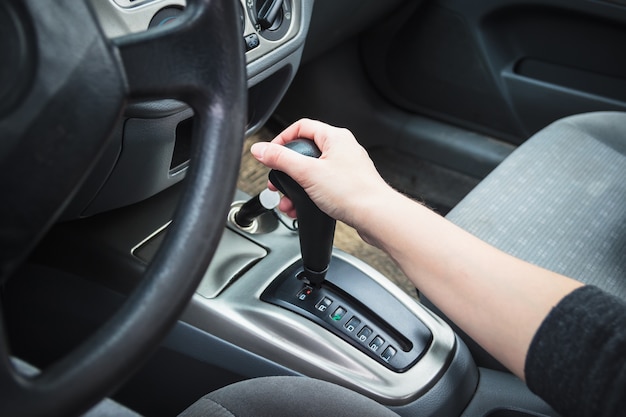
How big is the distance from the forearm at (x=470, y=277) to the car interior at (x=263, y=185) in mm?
104

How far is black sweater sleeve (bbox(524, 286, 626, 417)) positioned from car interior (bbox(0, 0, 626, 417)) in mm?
200

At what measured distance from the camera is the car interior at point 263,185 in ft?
1.57

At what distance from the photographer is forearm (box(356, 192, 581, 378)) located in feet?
2.31

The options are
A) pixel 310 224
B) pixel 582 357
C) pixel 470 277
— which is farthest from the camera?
pixel 310 224

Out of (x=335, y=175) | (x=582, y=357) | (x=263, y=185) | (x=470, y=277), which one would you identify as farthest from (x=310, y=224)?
(x=263, y=185)

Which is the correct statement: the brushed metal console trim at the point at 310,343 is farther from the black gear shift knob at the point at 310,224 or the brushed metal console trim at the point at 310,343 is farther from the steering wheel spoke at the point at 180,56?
the steering wheel spoke at the point at 180,56

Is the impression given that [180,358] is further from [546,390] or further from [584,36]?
[584,36]

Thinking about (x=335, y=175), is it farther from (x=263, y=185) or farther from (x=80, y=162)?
(x=263, y=185)

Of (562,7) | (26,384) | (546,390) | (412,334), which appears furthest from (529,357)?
(562,7)

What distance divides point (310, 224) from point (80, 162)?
1.32ft

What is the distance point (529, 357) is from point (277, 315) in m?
0.36

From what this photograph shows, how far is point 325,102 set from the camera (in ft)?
6.08

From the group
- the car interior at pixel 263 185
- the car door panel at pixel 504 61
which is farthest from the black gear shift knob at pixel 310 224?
the car door panel at pixel 504 61

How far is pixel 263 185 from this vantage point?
177cm
